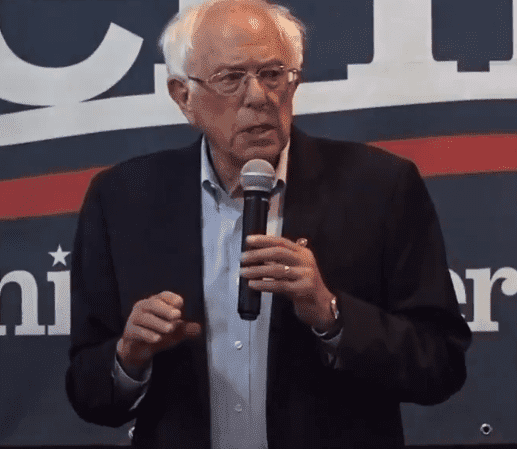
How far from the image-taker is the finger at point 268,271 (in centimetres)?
99

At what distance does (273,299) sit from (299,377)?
0.50ft

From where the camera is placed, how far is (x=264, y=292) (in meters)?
1.23

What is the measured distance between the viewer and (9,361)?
2.07m

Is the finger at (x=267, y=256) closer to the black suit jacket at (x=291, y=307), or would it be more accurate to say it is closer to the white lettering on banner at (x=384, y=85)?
the black suit jacket at (x=291, y=307)

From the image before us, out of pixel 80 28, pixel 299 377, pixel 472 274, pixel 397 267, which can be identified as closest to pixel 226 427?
pixel 299 377

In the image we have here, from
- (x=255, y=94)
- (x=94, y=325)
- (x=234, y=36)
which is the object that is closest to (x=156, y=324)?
(x=94, y=325)

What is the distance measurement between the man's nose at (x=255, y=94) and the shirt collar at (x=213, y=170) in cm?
17

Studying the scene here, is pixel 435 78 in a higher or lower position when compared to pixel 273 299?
higher

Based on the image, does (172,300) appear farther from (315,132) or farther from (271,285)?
(315,132)

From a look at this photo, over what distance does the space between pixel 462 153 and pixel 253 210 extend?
104cm

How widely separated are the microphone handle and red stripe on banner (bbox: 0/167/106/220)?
1088mm

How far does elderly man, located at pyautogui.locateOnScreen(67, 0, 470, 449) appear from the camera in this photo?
49.4 inches

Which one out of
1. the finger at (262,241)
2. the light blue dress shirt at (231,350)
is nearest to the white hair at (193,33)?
the light blue dress shirt at (231,350)

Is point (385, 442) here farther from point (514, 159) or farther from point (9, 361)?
point (9, 361)
